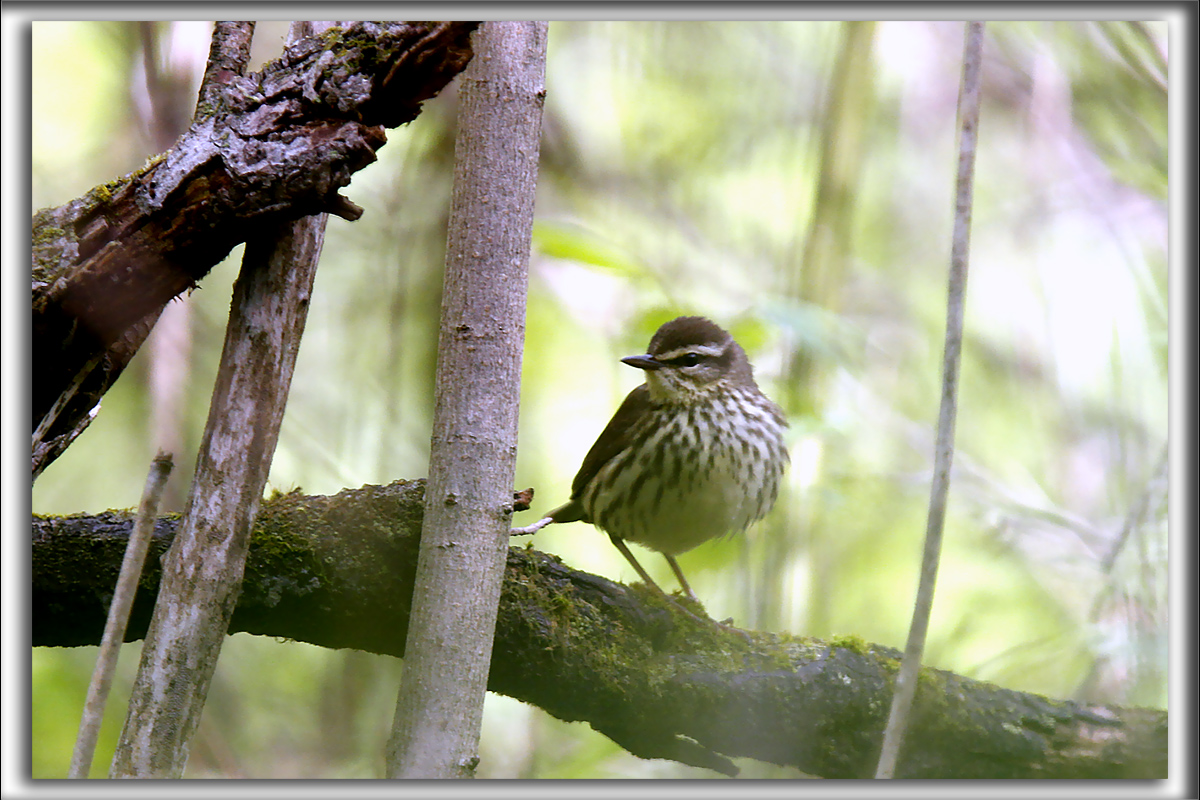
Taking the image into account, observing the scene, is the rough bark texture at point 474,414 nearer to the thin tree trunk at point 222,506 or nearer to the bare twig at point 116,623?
the thin tree trunk at point 222,506

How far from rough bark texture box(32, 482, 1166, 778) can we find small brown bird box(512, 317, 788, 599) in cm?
67

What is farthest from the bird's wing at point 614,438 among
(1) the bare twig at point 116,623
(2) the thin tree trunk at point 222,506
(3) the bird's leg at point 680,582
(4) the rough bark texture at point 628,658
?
(1) the bare twig at point 116,623

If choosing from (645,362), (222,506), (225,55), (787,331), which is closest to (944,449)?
(787,331)

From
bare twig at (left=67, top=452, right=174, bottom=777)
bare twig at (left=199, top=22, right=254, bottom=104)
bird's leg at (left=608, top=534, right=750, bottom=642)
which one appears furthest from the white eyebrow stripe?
bare twig at (left=67, top=452, right=174, bottom=777)

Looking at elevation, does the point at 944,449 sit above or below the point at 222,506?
above

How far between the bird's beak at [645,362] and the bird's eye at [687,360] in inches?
3.4

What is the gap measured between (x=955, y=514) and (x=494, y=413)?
3303 millimetres

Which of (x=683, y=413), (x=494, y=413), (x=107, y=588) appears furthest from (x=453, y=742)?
(x=683, y=413)

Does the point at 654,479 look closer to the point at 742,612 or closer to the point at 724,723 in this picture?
the point at 742,612

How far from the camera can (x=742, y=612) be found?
3260 mm

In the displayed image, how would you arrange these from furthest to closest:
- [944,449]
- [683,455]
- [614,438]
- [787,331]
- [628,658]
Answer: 1. [614,438]
2. [683,455]
3. [787,331]
4. [628,658]
5. [944,449]

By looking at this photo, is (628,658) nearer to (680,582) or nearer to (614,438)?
(614,438)

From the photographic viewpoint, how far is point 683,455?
12.4 feet

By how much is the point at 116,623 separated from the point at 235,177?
95 centimetres
